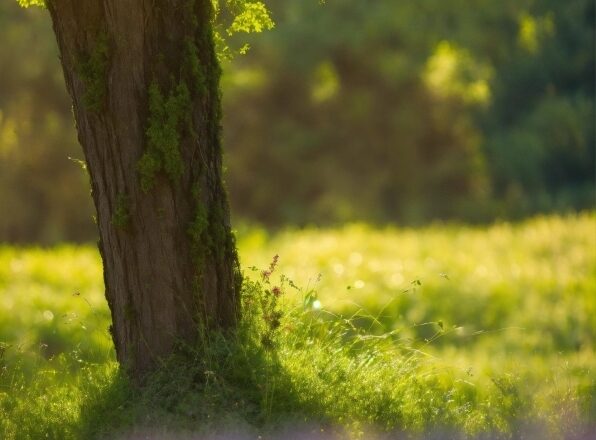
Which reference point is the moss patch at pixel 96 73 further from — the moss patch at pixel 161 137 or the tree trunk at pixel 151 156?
the moss patch at pixel 161 137

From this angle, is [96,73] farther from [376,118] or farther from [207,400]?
[376,118]

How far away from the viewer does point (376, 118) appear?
33.8m

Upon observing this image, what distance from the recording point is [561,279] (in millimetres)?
14289

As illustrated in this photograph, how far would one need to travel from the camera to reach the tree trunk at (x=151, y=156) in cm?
564

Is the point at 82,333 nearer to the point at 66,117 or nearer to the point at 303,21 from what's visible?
the point at 66,117

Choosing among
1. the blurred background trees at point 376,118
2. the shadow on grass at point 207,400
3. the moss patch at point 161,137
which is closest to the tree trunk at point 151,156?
the moss patch at point 161,137

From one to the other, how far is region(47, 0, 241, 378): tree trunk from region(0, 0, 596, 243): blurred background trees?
21.2 metres

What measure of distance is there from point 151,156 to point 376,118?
28.6m

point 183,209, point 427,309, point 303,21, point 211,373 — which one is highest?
point 303,21

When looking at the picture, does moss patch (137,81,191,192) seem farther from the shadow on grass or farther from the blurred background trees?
the blurred background trees

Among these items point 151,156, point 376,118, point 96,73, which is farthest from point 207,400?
point 376,118

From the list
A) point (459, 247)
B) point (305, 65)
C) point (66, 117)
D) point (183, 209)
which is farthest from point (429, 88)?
point (183, 209)

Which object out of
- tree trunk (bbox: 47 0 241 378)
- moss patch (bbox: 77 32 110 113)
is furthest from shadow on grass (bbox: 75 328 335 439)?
moss patch (bbox: 77 32 110 113)

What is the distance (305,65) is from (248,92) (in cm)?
185
